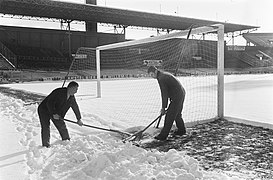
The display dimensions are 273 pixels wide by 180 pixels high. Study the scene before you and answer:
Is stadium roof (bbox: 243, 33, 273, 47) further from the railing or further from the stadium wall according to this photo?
the railing

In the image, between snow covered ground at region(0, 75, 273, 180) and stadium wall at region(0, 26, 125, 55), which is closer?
snow covered ground at region(0, 75, 273, 180)

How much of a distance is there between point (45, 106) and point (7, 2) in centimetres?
2071

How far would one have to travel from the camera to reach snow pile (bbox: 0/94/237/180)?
101 inches

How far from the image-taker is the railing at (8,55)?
86.9 feet

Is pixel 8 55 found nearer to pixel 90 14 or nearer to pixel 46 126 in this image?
pixel 90 14

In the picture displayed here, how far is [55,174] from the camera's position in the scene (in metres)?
2.71

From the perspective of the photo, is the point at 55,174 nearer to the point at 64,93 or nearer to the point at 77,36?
the point at 64,93

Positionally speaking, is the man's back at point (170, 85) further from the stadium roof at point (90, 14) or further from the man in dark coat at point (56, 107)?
the stadium roof at point (90, 14)

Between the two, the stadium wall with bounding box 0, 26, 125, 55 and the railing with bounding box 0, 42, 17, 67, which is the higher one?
the stadium wall with bounding box 0, 26, 125, 55

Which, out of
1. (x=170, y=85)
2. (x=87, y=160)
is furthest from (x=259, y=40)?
(x=87, y=160)

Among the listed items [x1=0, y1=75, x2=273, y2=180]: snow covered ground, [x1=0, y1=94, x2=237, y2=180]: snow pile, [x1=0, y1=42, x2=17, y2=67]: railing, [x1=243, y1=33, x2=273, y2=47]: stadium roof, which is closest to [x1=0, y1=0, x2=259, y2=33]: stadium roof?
[x1=0, y1=42, x2=17, y2=67]: railing

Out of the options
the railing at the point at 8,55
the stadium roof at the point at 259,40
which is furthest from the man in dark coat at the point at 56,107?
the stadium roof at the point at 259,40

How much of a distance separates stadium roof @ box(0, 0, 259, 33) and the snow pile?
756 inches

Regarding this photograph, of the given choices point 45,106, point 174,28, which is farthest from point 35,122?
point 174,28
